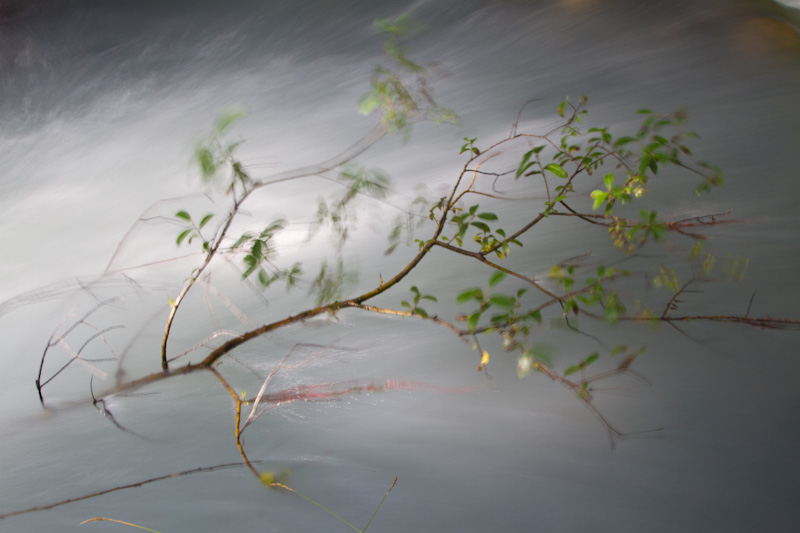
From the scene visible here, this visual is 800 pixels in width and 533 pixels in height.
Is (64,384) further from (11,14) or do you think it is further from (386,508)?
(11,14)

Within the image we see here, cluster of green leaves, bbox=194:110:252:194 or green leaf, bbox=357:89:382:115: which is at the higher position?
green leaf, bbox=357:89:382:115

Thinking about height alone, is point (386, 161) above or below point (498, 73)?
below

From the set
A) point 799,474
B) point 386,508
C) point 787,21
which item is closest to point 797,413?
point 799,474

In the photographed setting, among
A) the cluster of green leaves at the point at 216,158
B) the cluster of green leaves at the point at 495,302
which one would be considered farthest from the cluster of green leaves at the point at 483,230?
the cluster of green leaves at the point at 216,158

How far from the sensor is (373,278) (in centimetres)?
126

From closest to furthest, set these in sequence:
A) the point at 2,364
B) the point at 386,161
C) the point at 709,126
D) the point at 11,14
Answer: the point at 2,364 → the point at 709,126 → the point at 386,161 → the point at 11,14

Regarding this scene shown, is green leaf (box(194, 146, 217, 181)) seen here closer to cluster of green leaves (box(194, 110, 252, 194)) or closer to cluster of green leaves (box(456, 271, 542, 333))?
cluster of green leaves (box(194, 110, 252, 194))

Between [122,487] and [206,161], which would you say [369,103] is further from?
[122,487]

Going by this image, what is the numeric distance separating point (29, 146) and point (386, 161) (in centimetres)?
125

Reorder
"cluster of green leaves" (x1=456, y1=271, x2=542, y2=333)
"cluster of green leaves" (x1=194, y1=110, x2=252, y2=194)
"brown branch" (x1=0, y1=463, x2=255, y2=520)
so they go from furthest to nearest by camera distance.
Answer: "cluster of green leaves" (x1=194, y1=110, x2=252, y2=194), "brown branch" (x1=0, y1=463, x2=255, y2=520), "cluster of green leaves" (x1=456, y1=271, x2=542, y2=333)

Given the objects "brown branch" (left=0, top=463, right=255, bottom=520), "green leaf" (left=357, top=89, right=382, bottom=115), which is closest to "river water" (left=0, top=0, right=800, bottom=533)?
"brown branch" (left=0, top=463, right=255, bottom=520)

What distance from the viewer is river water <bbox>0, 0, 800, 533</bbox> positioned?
644 millimetres

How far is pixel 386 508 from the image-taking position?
0.63 meters

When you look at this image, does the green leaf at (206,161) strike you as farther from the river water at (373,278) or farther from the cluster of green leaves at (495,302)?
the cluster of green leaves at (495,302)
